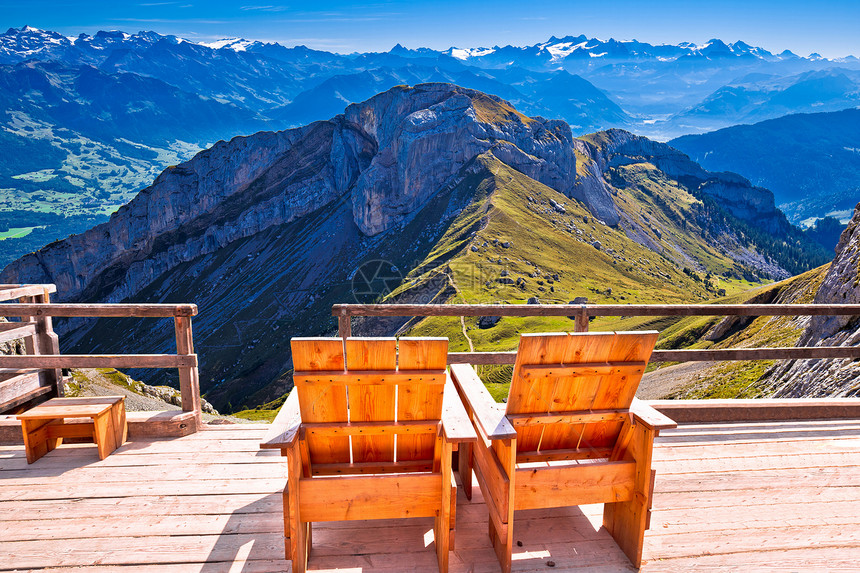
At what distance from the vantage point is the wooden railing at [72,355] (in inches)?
270

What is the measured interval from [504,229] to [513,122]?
211 ft

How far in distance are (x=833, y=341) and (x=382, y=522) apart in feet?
60.9

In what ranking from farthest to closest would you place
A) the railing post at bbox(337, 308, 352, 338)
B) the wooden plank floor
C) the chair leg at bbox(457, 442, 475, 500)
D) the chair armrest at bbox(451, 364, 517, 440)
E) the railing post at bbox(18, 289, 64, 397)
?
1. the railing post at bbox(18, 289, 64, 397)
2. the railing post at bbox(337, 308, 352, 338)
3. the chair leg at bbox(457, 442, 475, 500)
4. the wooden plank floor
5. the chair armrest at bbox(451, 364, 517, 440)

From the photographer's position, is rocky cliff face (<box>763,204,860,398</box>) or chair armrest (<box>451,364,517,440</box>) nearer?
chair armrest (<box>451,364,517,440</box>)

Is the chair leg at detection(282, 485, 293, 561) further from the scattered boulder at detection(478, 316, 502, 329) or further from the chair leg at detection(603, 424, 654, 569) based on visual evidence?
the scattered boulder at detection(478, 316, 502, 329)

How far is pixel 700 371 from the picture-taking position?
35.9 metres

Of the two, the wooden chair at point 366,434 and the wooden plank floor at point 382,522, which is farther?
the wooden plank floor at point 382,522

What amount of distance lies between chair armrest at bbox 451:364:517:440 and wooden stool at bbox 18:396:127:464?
4468mm

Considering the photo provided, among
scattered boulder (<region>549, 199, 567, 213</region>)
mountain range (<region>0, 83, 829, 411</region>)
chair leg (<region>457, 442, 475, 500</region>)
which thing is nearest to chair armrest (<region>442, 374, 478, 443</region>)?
chair leg (<region>457, 442, 475, 500</region>)

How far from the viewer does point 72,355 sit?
6598 millimetres

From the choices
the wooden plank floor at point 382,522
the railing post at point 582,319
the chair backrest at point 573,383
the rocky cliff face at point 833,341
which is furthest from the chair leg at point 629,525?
the rocky cliff face at point 833,341

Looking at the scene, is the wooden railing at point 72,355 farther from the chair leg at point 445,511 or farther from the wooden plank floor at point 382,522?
the chair leg at point 445,511

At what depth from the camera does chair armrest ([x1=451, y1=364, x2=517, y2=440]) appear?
4281 millimetres

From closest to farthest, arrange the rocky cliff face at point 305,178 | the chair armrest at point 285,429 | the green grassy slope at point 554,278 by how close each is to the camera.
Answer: the chair armrest at point 285,429 → the green grassy slope at point 554,278 → the rocky cliff face at point 305,178
